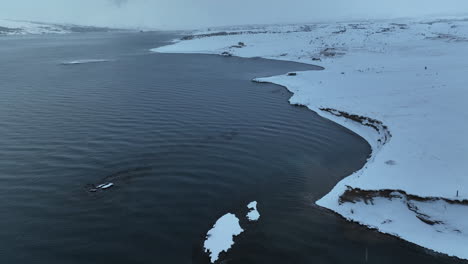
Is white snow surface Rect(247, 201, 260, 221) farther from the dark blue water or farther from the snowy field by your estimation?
the snowy field

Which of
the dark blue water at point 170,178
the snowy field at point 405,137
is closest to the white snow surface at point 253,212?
the dark blue water at point 170,178

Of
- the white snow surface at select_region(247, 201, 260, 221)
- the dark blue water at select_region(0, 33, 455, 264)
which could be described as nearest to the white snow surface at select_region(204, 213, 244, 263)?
the dark blue water at select_region(0, 33, 455, 264)

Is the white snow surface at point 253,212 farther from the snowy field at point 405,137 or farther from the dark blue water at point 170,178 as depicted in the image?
the snowy field at point 405,137

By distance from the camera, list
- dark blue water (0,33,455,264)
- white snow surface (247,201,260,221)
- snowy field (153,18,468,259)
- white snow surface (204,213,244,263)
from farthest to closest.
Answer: white snow surface (247,201,260,221)
snowy field (153,18,468,259)
dark blue water (0,33,455,264)
white snow surface (204,213,244,263)

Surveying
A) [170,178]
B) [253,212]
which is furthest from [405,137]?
[170,178]

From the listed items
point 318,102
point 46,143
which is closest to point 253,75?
point 318,102

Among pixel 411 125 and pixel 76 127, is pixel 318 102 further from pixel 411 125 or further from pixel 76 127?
pixel 76 127

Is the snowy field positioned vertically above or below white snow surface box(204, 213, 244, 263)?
above
